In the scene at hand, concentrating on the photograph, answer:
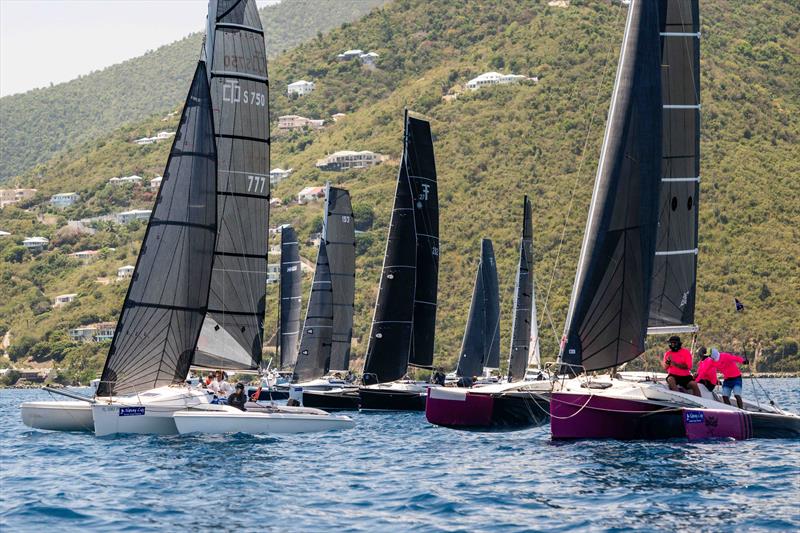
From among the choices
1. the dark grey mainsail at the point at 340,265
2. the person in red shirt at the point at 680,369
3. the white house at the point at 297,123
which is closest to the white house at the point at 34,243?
the white house at the point at 297,123

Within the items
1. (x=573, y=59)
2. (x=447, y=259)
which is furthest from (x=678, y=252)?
(x=573, y=59)

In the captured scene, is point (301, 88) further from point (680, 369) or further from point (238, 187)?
point (680, 369)

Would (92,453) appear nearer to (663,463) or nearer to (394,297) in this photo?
(663,463)

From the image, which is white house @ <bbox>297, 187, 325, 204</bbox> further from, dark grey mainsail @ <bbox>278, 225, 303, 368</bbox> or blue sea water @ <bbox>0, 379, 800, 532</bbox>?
blue sea water @ <bbox>0, 379, 800, 532</bbox>

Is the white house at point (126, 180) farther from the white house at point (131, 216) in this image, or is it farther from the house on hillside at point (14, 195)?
the house on hillside at point (14, 195)

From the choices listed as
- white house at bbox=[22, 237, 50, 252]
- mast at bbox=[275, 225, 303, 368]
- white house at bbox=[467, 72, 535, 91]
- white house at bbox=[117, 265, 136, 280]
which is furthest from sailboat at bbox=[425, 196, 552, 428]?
white house at bbox=[467, 72, 535, 91]

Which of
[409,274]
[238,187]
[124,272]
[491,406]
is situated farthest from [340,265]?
[124,272]

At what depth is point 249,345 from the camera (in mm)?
30719

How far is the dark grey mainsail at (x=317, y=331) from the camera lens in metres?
46.5

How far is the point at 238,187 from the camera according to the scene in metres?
31.1

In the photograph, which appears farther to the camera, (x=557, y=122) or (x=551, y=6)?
(x=551, y=6)

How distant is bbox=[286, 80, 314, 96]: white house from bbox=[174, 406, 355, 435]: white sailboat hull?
169 m

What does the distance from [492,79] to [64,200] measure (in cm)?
5834

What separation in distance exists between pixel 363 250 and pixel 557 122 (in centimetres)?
2695
